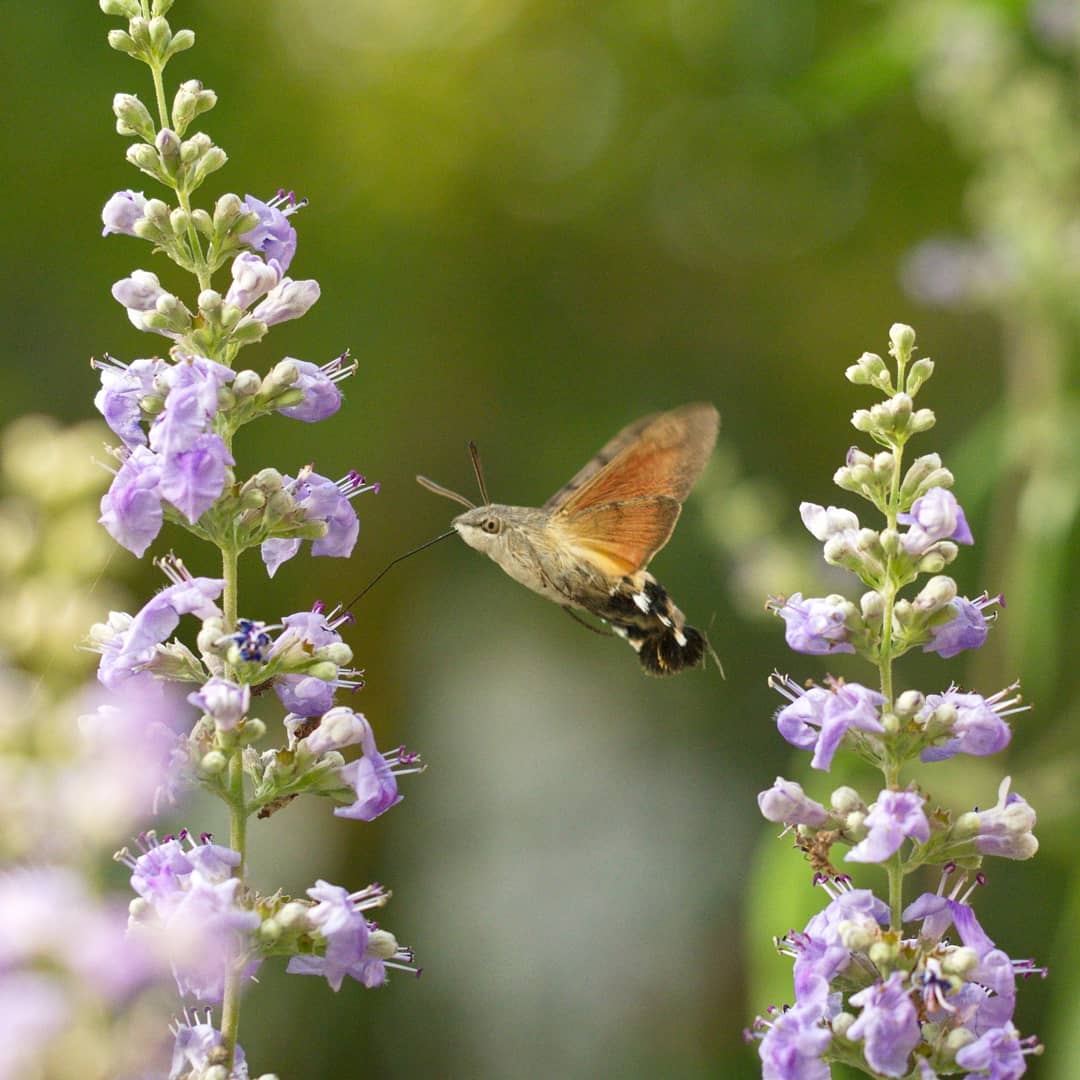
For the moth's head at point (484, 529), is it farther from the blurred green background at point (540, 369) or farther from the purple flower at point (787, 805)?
the blurred green background at point (540, 369)

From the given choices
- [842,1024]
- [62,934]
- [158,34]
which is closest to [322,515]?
[158,34]

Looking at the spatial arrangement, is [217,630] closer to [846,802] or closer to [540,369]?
→ [846,802]

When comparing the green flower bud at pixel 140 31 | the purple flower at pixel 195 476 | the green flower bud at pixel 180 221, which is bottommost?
the purple flower at pixel 195 476

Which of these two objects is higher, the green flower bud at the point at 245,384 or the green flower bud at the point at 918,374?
the green flower bud at the point at 245,384

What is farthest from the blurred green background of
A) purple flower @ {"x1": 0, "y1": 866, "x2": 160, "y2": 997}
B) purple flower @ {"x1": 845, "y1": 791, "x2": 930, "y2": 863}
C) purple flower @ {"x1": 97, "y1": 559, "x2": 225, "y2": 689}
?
purple flower @ {"x1": 0, "y1": 866, "x2": 160, "y2": 997}

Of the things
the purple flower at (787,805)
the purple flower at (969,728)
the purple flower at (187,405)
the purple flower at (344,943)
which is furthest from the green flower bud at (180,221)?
the purple flower at (969,728)

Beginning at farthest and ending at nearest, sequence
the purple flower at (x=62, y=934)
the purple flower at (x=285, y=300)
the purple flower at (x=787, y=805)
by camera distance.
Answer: the purple flower at (x=285, y=300), the purple flower at (x=787, y=805), the purple flower at (x=62, y=934)

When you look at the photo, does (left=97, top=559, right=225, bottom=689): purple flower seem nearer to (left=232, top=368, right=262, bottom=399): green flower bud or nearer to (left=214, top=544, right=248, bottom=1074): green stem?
(left=214, top=544, right=248, bottom=1074): green stem
